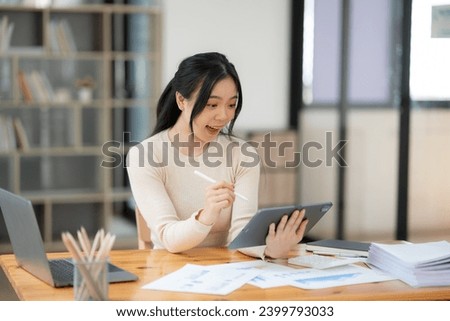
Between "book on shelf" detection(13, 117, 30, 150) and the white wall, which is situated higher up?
the white wall

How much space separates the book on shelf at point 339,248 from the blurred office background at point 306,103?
202cm

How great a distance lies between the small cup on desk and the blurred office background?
2.89 m

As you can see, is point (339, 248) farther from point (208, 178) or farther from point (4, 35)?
point (4, 35)

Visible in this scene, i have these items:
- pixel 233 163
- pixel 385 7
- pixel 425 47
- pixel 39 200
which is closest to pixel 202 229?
pixel 233 163

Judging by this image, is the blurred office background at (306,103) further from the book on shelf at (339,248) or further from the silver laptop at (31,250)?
the silver laptop at (31,250)

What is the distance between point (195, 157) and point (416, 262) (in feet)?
2.95

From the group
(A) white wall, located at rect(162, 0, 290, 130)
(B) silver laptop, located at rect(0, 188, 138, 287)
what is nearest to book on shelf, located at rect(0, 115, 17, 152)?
(A) white wall, located at rect(162, 0, 290, 130)

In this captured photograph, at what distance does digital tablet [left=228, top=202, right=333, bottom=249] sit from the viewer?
2014 millimetres

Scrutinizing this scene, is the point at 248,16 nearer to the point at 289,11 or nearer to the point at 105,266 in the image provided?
the point at 289,11

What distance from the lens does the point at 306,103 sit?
5547mm

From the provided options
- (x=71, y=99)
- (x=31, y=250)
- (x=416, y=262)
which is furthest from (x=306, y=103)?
(x=31, y=250)

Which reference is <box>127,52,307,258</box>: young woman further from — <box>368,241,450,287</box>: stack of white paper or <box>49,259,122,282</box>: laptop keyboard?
<box>368,241,450,287</box>: stack of white paper

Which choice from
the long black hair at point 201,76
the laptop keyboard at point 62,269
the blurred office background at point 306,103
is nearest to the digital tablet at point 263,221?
the laptop keyboard at point 62,269
